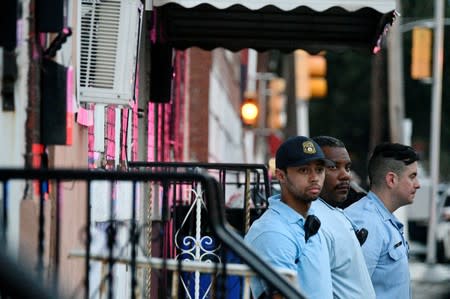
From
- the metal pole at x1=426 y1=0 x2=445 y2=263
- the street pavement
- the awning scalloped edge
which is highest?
the awning scalloped edge

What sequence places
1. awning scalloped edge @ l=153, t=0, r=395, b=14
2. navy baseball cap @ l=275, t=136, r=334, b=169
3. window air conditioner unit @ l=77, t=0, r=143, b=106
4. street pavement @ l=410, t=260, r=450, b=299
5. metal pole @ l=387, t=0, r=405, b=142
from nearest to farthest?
1. navy baseball cap @ l=275, t=136, r=334, b=169
2. window air conditioner unit @ l=77, t=0, r=143, b=106
3. awning scalloped edge @ l=153, t=0, r=395, b=14
4. street pavement @ l=410, t=260, r=450, b=299
5. metal pole @ l=387, t=0, r=405, b=142

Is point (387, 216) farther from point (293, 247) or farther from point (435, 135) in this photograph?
point (435, 135)

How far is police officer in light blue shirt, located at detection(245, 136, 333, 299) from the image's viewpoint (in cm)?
673

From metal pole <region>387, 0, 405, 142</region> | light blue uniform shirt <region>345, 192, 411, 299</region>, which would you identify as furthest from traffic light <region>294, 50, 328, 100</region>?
light blue uniform shirt <region>345, 192, 411, 299</region>

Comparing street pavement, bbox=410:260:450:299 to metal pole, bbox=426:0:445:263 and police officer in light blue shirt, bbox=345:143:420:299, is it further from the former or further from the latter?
police officer in light blue shirt, bbox=345:143:420:299

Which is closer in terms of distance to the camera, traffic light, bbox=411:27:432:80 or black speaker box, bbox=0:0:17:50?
black speaker box, bbox=0:0:17:50

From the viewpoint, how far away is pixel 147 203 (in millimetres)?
10047

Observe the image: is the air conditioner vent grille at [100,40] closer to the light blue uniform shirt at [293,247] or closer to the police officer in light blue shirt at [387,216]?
the light blue uniform shirt at [293,247]

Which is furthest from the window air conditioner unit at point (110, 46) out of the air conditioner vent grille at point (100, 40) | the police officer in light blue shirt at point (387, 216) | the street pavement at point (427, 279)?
the street pavement at point (427, 279)

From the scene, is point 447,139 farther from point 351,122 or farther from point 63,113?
point 63,113

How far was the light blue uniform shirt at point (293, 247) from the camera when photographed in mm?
6711

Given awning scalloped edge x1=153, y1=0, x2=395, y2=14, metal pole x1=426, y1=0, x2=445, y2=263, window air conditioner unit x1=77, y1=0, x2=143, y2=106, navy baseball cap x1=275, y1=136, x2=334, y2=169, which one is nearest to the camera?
navy baseball cap x1=275, y1=136, x2=334, y2=169

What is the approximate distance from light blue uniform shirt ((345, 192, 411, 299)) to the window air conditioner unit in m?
1.69

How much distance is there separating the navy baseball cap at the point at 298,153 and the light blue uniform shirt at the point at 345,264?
426 millimetres
